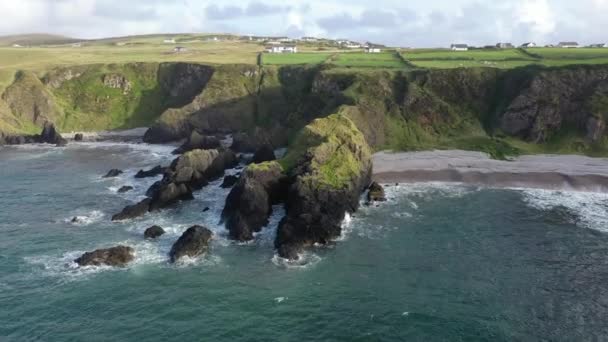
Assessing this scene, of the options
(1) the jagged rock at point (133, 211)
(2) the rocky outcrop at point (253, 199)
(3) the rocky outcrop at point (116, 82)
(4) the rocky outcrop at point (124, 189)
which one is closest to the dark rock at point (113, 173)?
(4) the rocky outcrop at point (124, 189)

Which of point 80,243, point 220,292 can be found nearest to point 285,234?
point 220,292

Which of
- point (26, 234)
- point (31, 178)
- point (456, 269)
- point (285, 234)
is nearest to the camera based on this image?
point (456, 269)

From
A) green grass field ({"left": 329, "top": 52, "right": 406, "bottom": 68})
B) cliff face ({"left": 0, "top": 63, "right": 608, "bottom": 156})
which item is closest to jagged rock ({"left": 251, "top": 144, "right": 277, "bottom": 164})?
cliff face ({"left": 0, "top": 63, "right": 608, "bottom": 156})

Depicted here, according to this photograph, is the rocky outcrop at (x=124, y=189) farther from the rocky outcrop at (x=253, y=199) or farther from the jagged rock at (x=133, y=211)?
the rocky outcrop at (x=253, y=199)

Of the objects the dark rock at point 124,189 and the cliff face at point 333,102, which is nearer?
the dark rock at point 124,189

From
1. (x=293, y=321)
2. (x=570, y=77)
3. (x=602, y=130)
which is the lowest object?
(x=293, y=321)

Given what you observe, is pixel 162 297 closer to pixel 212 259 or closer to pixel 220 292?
pixel 220 292
